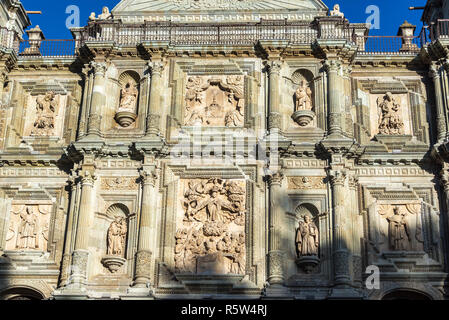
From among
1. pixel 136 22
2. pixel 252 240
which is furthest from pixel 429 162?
pixel 136 22

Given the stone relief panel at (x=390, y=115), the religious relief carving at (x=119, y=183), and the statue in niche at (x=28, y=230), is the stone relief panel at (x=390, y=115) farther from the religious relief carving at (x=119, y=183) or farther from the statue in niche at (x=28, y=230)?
the statue in niche at (x=28, y=230)

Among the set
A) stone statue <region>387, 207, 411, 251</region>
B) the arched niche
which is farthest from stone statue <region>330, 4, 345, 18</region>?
the arched niche

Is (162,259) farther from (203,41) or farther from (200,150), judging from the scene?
(203,41)

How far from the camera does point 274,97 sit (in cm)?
2138

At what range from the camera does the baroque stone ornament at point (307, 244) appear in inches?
769

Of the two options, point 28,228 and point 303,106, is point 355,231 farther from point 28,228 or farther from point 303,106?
point 28,228

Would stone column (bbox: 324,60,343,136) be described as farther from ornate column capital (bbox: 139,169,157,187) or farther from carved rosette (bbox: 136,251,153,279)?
carved rosette (bbox: 136,251,153,279)

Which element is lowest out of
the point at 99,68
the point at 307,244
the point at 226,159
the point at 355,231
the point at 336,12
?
the point at 307,244

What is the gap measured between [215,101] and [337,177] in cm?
410

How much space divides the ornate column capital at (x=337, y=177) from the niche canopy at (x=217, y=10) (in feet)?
17.3

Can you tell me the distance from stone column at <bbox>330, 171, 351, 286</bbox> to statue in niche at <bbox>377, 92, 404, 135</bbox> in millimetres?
2278

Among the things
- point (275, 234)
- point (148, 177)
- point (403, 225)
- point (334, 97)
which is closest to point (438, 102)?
point (334, 97)

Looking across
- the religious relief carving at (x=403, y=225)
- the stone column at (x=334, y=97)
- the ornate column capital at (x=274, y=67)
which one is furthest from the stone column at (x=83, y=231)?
the religious relief carving at (x=403, y=225)

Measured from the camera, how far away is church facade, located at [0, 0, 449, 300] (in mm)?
19703
